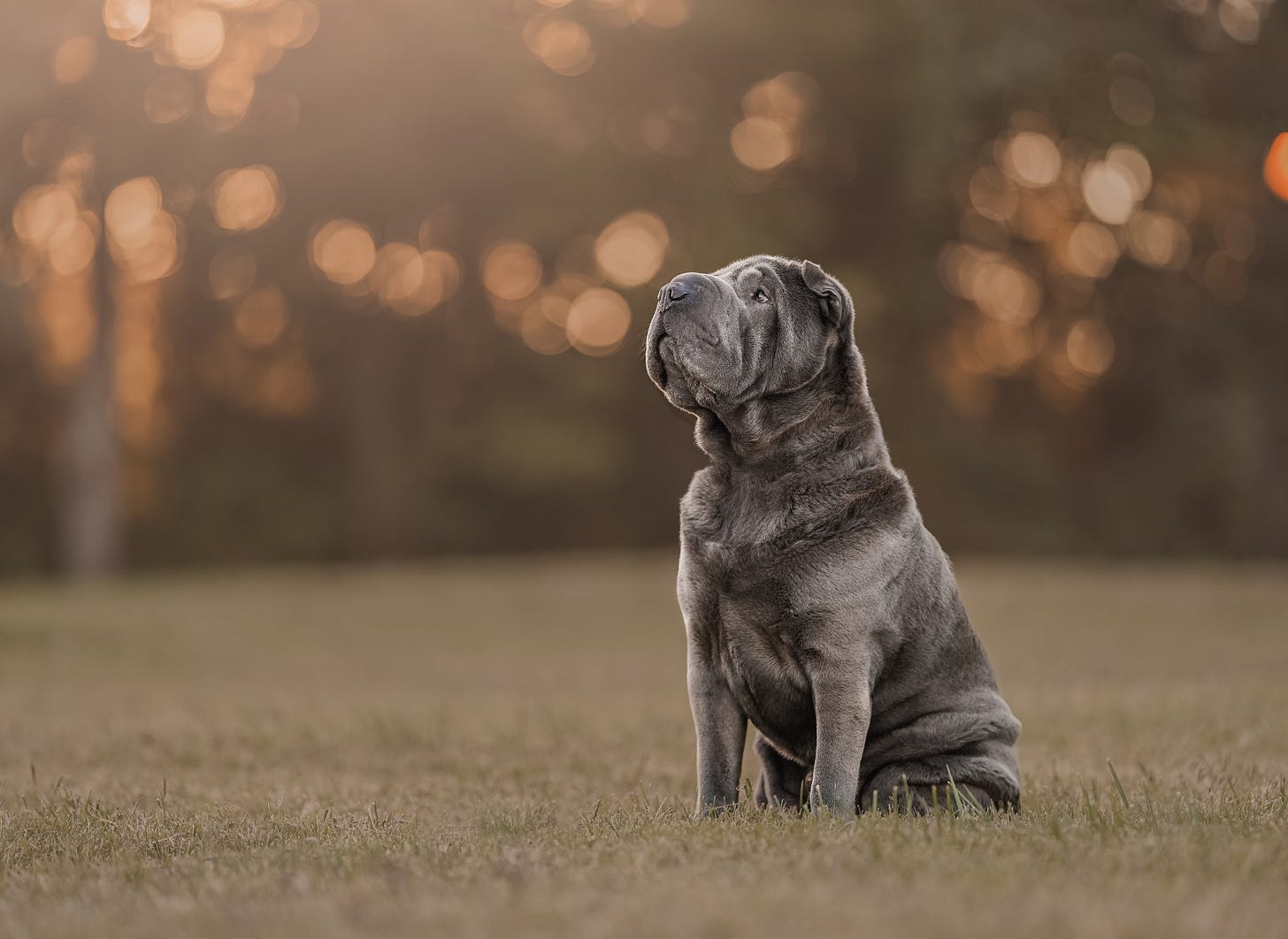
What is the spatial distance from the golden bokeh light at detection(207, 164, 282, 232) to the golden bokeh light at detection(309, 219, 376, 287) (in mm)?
1313

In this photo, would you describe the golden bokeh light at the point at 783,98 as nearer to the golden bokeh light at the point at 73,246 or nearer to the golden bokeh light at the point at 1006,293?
the golden bokeh light at the point at 1006,293

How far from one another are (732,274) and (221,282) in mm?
25907

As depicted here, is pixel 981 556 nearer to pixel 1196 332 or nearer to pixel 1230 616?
pixel 1196 332

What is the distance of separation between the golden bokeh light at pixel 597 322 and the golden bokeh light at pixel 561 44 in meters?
4.21

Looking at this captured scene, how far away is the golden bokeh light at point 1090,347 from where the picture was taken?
30.9 m

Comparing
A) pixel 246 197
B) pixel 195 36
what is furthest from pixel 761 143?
pixel 195 36

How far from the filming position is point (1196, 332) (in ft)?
95.0

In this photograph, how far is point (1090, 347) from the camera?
103ft

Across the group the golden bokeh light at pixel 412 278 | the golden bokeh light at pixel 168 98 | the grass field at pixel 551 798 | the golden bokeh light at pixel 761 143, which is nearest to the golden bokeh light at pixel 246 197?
the golden bokeh light at pixel 168 98

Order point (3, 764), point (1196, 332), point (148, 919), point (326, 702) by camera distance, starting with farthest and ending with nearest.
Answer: point (1196, 332), point (326, 702), point (3, 764), point (148, 919)

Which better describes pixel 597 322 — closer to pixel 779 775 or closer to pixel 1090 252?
pixel 1090 252

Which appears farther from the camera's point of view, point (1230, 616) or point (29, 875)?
point (1230, 616)

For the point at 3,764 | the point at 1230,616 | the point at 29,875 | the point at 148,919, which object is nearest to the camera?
the point at 148,919

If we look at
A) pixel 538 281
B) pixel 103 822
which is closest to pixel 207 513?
pixel 538 281
